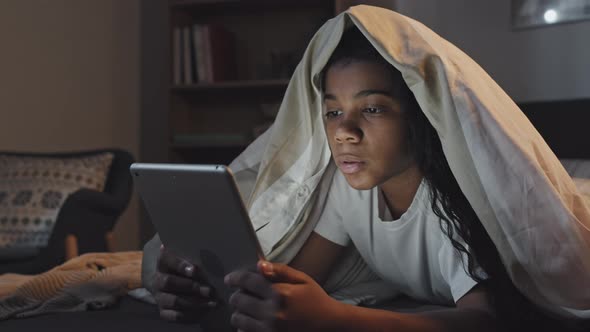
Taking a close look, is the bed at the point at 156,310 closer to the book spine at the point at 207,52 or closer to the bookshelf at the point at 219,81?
the bookshelf at the point at 219,81

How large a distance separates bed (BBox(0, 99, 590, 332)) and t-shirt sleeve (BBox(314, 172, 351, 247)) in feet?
0.59

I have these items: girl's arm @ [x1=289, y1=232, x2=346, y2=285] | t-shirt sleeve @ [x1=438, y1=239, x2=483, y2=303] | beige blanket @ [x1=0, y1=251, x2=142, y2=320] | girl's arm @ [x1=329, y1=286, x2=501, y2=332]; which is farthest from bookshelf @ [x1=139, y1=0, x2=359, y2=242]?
girl's arm @ [x1=329, y1=286, x2=501, y2=332]

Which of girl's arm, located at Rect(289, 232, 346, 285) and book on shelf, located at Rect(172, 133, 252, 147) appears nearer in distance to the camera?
girl's arm, located at Rect(289, 232, 346, 285)

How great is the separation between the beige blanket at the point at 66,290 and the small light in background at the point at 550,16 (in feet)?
5.42

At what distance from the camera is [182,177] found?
795 mm

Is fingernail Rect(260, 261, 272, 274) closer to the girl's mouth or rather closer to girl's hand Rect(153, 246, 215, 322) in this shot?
girl's hand Rect(153, 246, 215, 322)

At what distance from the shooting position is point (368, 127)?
995 millimetres

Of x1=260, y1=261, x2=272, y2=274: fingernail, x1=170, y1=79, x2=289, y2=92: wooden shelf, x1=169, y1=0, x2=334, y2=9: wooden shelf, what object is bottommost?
x1=260, y1=261, x2=272, y2=274: fingernail

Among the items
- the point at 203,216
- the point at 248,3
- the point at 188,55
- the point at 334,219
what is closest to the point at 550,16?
the point at 334,219

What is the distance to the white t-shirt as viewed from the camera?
3.38 ft

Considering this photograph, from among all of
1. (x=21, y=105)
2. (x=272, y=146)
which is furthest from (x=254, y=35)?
(x=272, y=146)

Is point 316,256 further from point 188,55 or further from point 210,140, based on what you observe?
point 188,55

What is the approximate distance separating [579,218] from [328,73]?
0.43 metres

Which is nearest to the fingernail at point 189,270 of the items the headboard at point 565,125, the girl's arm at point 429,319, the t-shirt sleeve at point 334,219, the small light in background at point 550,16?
the girl's arm at point 429,319
